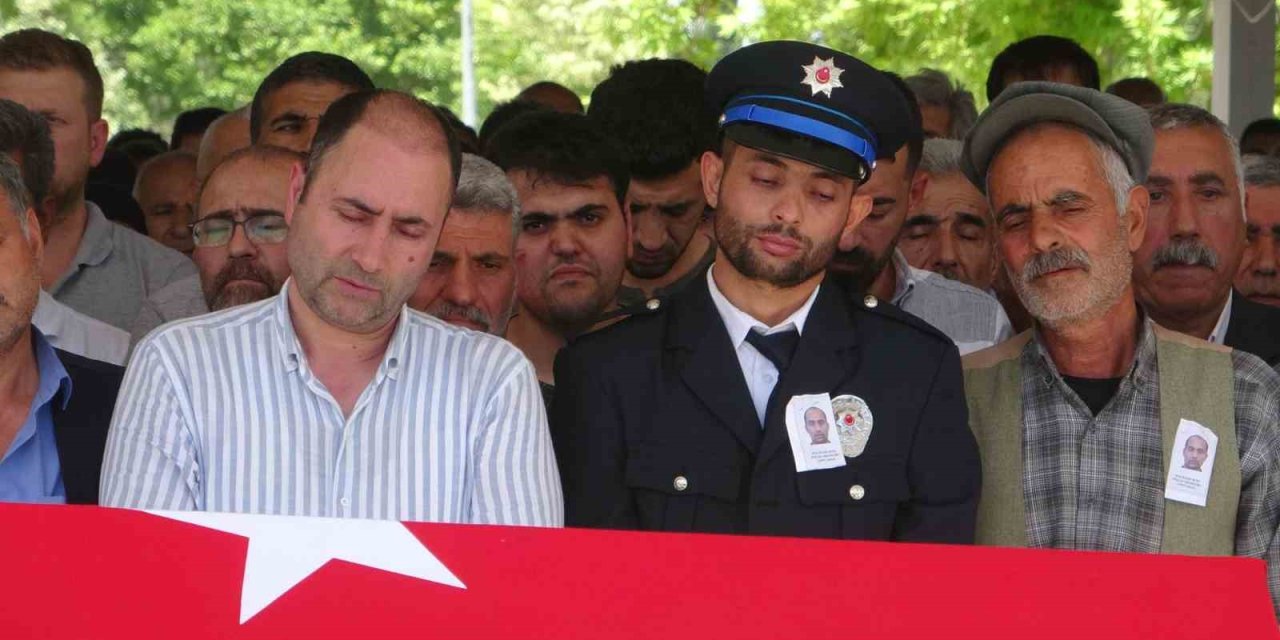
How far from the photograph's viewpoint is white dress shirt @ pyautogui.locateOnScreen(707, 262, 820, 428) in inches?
147

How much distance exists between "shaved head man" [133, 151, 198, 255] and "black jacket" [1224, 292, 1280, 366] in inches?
164

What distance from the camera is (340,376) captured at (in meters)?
3.45

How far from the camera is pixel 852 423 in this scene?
360 centimetres

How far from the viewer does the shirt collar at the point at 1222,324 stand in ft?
16.4

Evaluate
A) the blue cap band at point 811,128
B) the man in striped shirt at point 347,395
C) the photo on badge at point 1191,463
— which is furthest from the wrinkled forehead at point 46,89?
the photo on badge at point 1191,463

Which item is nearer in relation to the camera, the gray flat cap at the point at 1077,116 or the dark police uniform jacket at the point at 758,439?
the dark police uniform jacket at the point at 758,439

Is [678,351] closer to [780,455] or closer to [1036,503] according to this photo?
[780,455]

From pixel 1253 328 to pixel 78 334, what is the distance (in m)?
3.23

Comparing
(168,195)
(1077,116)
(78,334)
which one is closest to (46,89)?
(78,334)

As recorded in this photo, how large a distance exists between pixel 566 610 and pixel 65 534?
0.81 metres

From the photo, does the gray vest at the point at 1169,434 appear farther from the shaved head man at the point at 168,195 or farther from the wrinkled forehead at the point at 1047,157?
the shaved head man at the point at 168,195

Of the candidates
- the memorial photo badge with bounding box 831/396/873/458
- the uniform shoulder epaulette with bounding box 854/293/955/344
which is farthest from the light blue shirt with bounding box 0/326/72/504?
the uniform shoulder epaulette with bounding box 854/293/955/344

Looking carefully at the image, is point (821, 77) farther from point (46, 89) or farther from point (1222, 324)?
point (46, 89)

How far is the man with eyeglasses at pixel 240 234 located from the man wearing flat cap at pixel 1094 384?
1.91m
